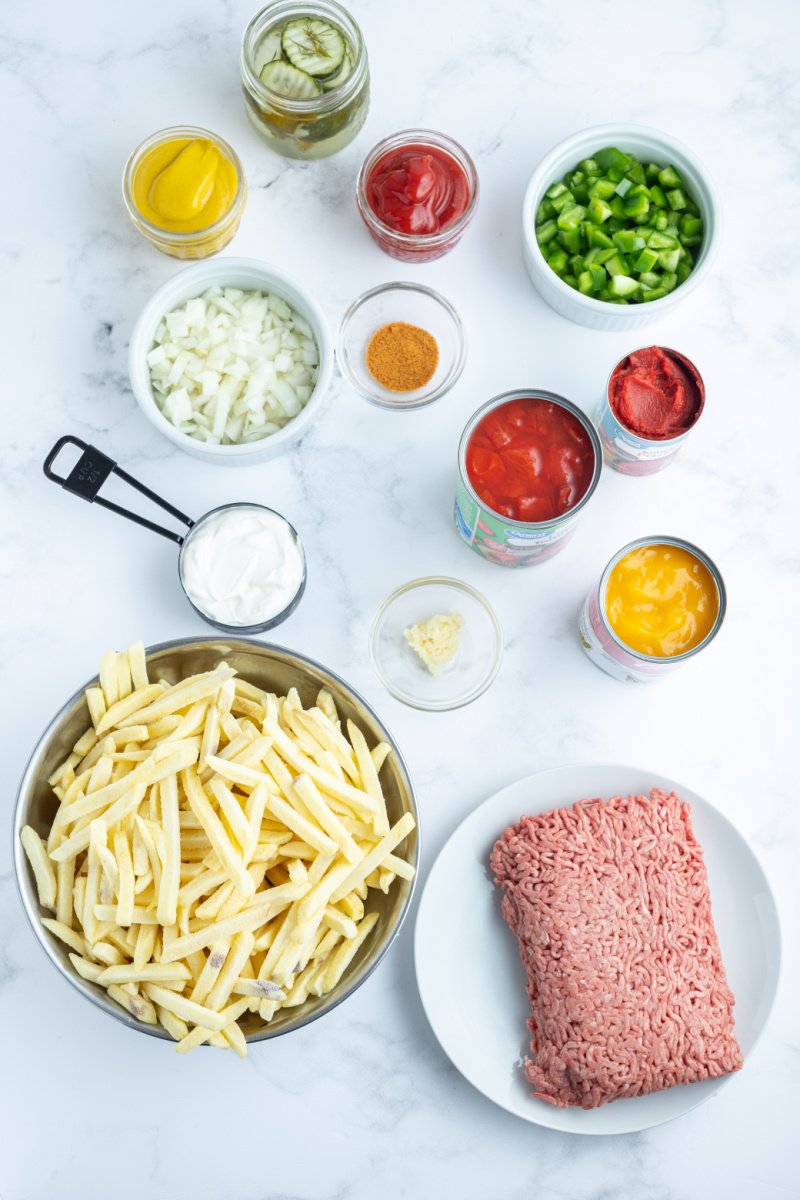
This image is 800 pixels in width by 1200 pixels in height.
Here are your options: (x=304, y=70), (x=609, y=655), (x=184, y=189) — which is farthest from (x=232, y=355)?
(x=609, y=655)

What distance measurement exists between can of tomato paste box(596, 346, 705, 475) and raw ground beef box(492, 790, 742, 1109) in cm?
70

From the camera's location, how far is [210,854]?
149 centimetres

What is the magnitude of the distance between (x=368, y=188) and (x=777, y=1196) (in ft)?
7.21

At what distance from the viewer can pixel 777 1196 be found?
181 cm

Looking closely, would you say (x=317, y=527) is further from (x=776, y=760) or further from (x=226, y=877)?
(x=776, y=760)

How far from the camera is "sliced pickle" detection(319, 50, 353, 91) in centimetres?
178

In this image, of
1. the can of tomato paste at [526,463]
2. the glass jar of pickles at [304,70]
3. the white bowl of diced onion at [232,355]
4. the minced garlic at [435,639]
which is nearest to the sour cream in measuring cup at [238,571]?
the white bowl of diced onion at [232,355]

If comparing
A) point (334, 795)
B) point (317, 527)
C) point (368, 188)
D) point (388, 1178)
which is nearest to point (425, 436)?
point (317, 527)

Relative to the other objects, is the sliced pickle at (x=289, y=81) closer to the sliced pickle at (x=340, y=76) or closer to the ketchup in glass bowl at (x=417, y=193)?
the sliced pickle at (x=340, y=76)

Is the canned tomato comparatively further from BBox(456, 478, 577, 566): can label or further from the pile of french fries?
the pile of french fries

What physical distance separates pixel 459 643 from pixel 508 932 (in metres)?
0.58

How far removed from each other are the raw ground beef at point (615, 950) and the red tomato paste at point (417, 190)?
1.21m

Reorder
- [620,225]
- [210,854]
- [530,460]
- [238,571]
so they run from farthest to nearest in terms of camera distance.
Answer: [620,225] < [238,571] < [530,460] < [210,854]

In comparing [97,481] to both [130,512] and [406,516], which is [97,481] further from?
[406,516]
